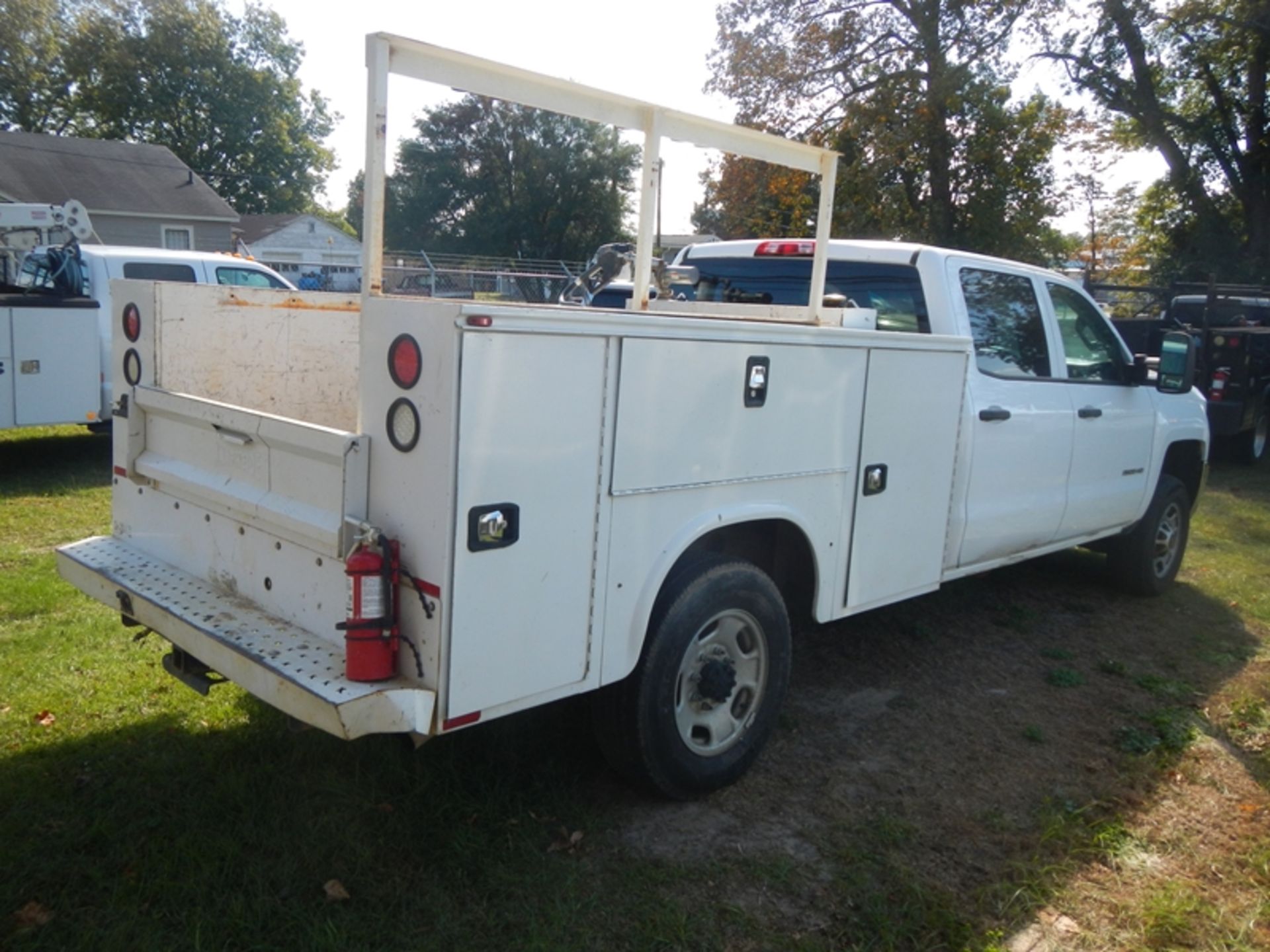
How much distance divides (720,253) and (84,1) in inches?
2135

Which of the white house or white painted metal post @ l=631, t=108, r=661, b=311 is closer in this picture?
white painted metal post @ l=631, t=108, r=661, b=311

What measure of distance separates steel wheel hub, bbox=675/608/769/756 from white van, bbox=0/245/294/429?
608 centimetres

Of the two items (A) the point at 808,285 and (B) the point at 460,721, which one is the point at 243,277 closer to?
(A) the point at 808,285

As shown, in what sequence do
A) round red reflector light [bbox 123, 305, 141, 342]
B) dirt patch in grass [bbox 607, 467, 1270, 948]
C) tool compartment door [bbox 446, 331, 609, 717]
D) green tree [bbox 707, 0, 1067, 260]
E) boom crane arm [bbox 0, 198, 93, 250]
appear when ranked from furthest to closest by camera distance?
green tree [bbox 707, 0, 1067, 260]
boom crane arm [bbox 0, 198, 93, 250]
round red reflector light [bbox 123, 305, 141, 342]
dirt patch in grass [bbox 607, 467, 1270, 948]
tool compartment door [bbox 446, 331, 609, 717]

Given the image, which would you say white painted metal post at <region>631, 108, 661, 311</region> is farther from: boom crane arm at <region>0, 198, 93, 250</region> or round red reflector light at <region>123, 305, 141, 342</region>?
boom crane arm at <region>0, 198, 93, 250</region>

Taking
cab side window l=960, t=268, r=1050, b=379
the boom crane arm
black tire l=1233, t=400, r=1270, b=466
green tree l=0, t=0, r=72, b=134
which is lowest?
black tire l=1233, t=400, r=1270, b=466

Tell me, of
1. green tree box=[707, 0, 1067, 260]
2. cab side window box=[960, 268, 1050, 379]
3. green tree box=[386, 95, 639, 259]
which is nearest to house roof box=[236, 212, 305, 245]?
green tree box=[386, 95, 639, 259]

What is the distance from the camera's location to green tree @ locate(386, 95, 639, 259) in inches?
206

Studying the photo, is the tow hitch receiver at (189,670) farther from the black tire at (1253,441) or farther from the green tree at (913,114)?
the green tree at (913,114)

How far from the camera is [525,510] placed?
9.18 ft

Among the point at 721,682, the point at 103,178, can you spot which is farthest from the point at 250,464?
the point at 103,178

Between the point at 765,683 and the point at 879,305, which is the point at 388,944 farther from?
the point at 879,305

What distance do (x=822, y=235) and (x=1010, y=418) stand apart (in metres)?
1.41

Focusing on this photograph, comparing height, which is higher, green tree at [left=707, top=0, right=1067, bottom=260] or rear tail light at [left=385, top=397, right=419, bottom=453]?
green tree at [left=707, top=0, right=1067, bottom=260]
